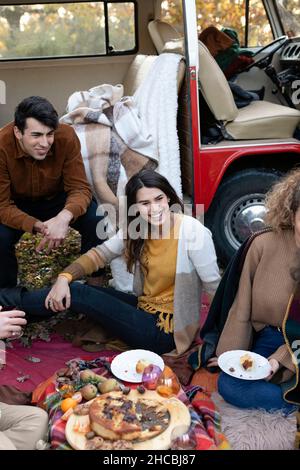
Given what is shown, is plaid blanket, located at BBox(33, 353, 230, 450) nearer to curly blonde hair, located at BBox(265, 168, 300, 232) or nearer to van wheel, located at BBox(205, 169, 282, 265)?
curly blonde hair, located at BBox(265, 168, 300, 232)

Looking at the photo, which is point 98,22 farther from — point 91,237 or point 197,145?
point 91,237

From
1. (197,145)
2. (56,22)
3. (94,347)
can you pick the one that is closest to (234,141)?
(197,145)

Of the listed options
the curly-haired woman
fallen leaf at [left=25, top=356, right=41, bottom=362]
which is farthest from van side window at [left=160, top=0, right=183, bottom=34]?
fallen leaf at [left=25, top=356, right=41, bottom=362]

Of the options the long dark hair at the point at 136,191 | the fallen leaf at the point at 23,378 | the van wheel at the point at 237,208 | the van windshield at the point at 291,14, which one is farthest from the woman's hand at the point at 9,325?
the van windshield at the point at 291,14

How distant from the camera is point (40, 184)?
363 centimetres

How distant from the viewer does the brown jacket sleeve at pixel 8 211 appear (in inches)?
135

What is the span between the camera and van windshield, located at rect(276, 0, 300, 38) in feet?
16.1

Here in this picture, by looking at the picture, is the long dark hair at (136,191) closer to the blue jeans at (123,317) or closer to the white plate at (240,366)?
the blue jeans at (123,317)

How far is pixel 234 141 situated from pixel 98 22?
1.98 m

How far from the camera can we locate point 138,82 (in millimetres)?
4773

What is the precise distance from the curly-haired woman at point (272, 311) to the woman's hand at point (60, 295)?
0.81m

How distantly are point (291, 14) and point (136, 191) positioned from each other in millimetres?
3025
